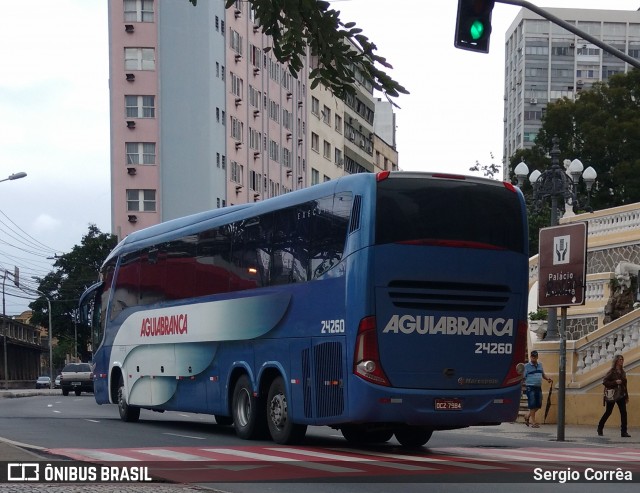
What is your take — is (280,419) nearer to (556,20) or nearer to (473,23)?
(473,23)

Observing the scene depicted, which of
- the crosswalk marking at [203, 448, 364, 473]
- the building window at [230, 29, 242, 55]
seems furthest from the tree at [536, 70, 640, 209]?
the crosswalk marking at [203, 448, 364, 473]

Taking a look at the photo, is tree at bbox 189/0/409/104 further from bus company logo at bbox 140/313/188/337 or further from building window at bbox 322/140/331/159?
building window at bbox 322/140/331/159

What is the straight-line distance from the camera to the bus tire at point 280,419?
19641 millimetres

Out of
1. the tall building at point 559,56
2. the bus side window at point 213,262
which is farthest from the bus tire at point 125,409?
the tall building at point 559,56

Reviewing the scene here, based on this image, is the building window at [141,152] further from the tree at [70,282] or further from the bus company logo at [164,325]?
the bus company logo at [164,325]

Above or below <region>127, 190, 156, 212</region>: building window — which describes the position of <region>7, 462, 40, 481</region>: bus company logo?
below

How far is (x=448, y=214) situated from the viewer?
713 inches

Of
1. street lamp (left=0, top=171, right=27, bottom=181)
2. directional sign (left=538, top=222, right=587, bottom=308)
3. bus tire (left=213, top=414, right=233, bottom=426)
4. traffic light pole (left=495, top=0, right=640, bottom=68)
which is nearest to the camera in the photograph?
traffic light pole (left=495, top=0, right=640, bottom=68)

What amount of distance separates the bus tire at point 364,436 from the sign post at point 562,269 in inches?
183

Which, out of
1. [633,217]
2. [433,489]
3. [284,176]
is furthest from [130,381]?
[284,176]

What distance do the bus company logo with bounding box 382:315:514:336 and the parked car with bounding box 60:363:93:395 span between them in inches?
1987

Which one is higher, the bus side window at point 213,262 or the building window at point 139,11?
the building window at point 139,11

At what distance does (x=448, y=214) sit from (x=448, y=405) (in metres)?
2.65

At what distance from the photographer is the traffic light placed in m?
16.7
